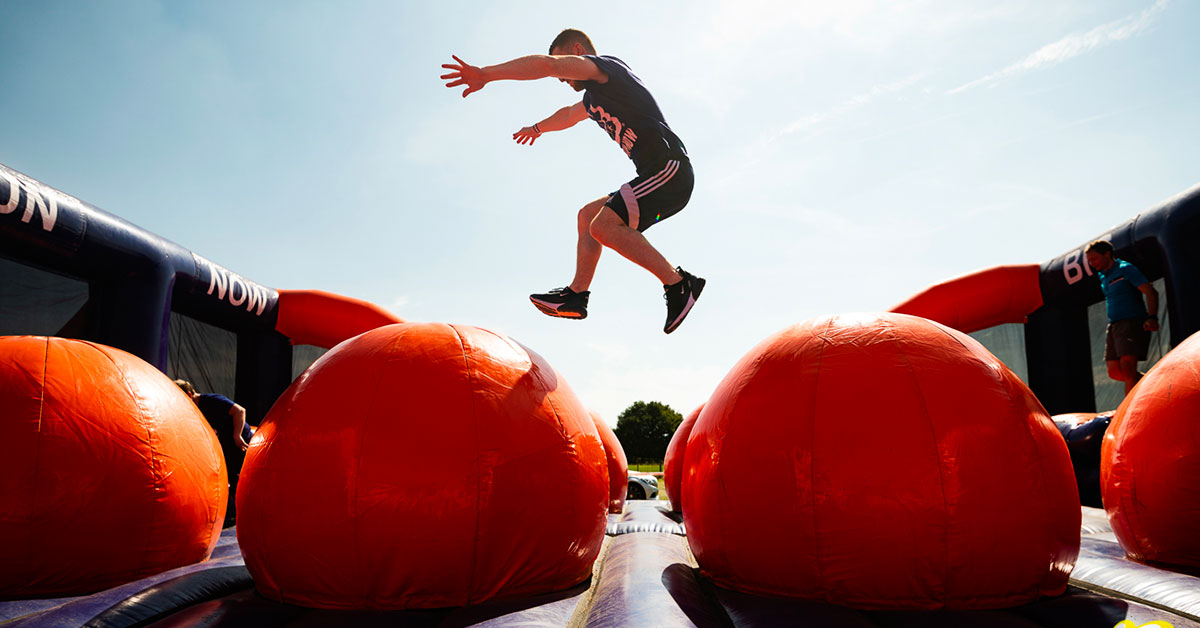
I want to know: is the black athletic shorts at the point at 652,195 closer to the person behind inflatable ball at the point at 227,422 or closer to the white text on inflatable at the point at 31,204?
the person behind inflatable ball at the point at 227,422

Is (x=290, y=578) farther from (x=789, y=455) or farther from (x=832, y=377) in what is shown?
(x=832, y=377)

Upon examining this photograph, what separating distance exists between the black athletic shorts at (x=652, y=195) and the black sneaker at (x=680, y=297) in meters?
0.31

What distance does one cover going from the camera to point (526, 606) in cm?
225

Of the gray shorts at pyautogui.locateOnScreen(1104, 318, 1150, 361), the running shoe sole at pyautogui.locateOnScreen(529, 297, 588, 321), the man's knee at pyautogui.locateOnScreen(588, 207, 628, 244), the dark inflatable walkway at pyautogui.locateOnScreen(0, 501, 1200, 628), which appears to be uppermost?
the man's knee at pyautogui.locateOnScreen(588, 207, 628, 244)

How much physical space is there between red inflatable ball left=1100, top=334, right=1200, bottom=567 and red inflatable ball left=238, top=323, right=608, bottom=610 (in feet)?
7.68

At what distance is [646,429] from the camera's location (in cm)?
2573

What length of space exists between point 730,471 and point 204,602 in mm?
1939

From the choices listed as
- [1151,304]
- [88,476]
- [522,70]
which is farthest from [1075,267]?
[88,476]

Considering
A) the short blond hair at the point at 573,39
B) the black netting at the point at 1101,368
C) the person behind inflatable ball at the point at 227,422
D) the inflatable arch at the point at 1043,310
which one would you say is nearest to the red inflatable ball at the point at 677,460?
the short blond hair at the point at 573,39

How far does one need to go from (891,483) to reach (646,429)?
23.8m

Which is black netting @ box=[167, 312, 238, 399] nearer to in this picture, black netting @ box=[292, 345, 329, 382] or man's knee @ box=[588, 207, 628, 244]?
black netting @ box=[292, 345, 329, 382]

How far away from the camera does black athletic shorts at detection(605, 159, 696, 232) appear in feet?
10.2

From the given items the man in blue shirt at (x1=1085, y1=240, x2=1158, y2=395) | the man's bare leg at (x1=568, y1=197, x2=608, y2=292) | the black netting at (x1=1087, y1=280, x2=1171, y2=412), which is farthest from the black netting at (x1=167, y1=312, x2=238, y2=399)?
the black netting at (x1=1087, y1=280, x2=1171, y2=412)

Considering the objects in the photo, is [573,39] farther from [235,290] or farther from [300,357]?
[300,357]
